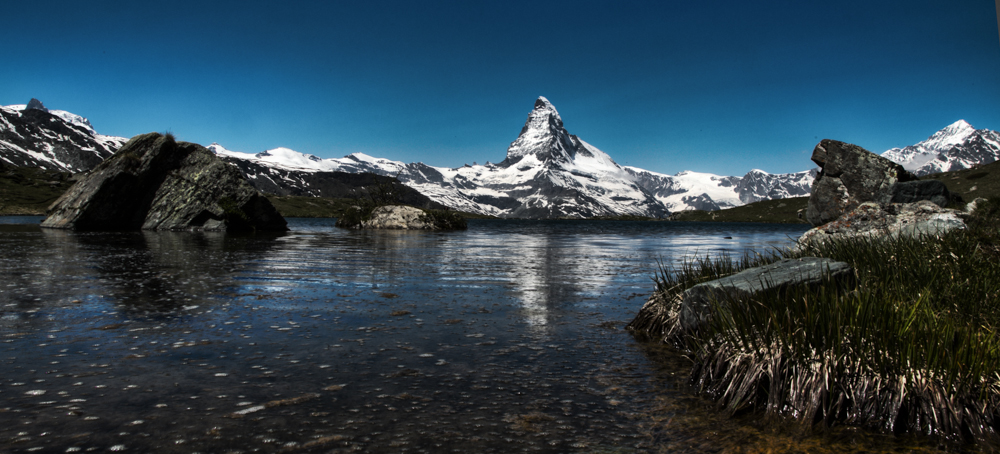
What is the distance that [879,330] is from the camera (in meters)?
6.73

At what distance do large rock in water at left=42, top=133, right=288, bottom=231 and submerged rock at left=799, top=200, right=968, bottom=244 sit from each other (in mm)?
61975

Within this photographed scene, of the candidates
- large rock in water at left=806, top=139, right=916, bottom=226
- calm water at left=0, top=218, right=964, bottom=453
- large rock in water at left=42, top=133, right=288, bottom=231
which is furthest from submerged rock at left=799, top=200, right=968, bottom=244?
large rock in water at left=42, top=133, right=288, bottom=231

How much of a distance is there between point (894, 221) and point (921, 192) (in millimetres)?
20415

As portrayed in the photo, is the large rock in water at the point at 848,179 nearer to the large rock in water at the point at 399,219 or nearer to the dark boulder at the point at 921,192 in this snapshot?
the dark boulder at the point at 921,192

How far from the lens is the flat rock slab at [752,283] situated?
898 centimetres

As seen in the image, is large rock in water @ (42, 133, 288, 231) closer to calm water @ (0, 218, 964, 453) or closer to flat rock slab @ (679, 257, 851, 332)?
calm water @ (0, 218, 964, 453)

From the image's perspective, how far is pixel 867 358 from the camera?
6574 millimetres

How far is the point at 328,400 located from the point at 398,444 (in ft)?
5.78

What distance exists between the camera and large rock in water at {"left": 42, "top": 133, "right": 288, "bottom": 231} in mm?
58219

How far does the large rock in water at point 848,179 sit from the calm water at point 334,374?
1319 inches

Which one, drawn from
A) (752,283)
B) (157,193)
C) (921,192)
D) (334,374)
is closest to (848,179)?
(921,192)

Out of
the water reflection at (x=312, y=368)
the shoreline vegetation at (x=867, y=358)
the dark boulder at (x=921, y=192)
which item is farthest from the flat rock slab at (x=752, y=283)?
the dark boulder at (x=921, y=192)

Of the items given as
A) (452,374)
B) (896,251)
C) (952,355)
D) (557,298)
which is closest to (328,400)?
(452,374)

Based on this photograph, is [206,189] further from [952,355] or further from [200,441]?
[952,355]
